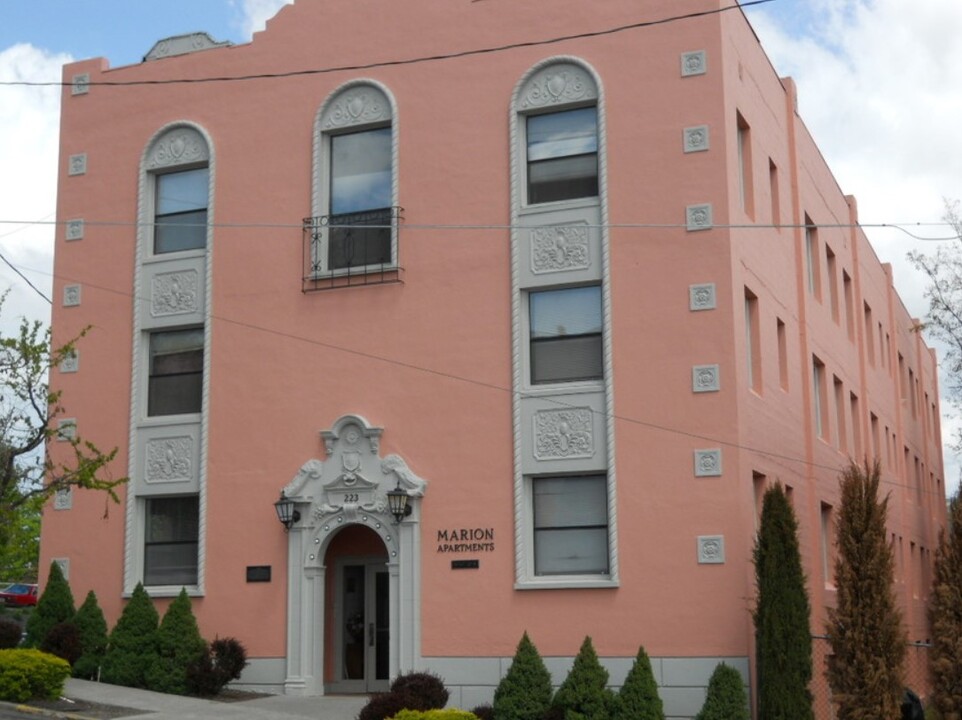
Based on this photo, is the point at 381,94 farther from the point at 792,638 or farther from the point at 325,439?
the point at 792,638

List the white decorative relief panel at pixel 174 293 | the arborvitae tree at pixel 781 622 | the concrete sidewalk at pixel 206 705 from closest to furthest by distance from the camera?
the arborvitae tree at pixel 781 622 < the concrete sidewalk at pixel 206 705 < the white decorative relief panel at pixel 174 293

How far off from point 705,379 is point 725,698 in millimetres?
4534

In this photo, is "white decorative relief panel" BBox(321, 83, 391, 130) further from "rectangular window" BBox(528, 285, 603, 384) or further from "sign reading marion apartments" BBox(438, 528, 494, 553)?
"sign reading marion apartments" BBox(438, 528, 494, 553)

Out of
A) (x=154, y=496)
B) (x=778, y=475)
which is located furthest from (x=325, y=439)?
(x=778, y=475)

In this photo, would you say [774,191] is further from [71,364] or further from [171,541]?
[71,364]

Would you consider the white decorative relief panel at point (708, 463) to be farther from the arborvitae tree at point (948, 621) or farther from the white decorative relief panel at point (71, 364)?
the white decorative relief panel at point (71, 364)

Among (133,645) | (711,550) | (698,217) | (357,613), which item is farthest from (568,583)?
(133,645)

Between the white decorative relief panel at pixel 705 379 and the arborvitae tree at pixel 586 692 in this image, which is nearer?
the arborvitae tree at pixel 586 692

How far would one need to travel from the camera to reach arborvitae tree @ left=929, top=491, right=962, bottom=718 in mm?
17375

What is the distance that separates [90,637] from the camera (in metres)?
21.9

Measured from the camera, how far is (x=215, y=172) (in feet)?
76.7

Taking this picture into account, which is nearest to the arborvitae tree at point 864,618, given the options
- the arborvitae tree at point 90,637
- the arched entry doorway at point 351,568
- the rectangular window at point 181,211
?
the arched entry doorway at point 351,568

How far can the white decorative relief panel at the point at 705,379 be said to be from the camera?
1933 centimetres

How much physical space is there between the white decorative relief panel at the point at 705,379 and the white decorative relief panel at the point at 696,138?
3292mm
